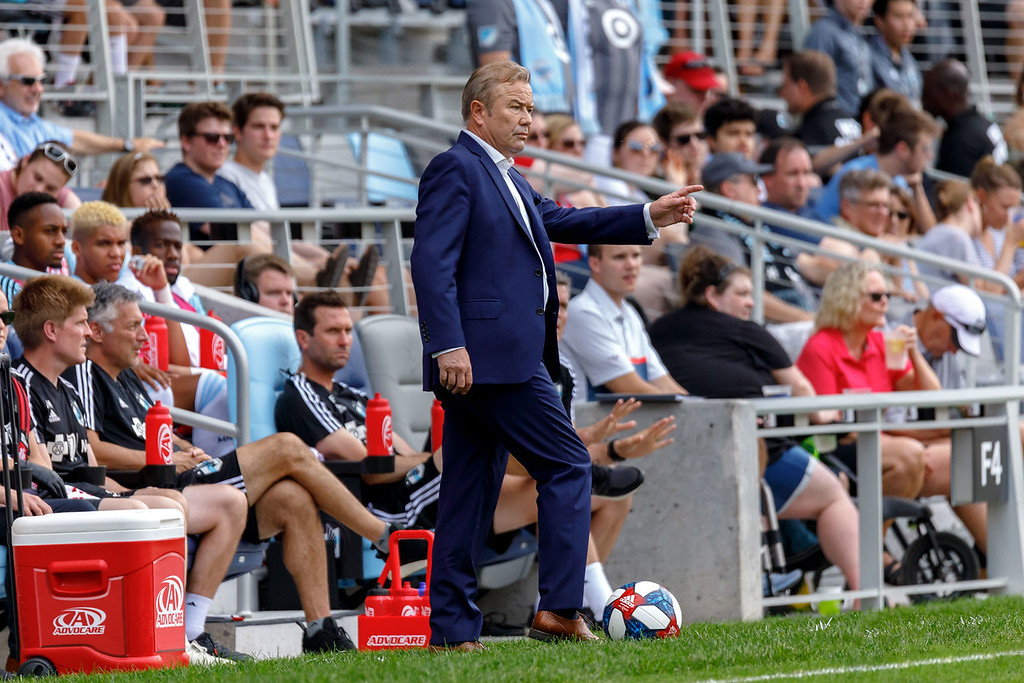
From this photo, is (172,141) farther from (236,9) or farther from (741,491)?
(741,491)

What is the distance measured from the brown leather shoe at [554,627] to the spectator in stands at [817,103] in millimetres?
8938

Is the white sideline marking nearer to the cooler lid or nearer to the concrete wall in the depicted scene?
the cooler lid

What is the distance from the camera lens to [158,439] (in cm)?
677

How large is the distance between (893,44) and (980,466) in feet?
25.8

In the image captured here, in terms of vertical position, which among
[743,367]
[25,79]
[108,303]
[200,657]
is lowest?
[200,657]

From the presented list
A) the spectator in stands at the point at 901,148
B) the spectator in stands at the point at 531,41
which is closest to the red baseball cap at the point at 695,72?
the spectator in stands at the point at 531,41

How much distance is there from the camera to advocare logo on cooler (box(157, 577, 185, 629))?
19.7 ft

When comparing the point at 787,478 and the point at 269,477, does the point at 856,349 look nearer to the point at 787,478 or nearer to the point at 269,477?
the point at 787,478

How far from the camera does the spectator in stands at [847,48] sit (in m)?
15.5

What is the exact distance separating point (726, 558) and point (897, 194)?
5.59m

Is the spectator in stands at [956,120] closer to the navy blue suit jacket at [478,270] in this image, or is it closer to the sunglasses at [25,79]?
the sunglasses at [25,79]

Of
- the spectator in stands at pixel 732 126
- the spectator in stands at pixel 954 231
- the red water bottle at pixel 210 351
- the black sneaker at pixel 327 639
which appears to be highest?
the spectator in stands at pixel 732 126

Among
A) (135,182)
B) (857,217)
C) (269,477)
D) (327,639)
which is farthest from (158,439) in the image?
(857,217)

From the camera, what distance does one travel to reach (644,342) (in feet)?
30.6
